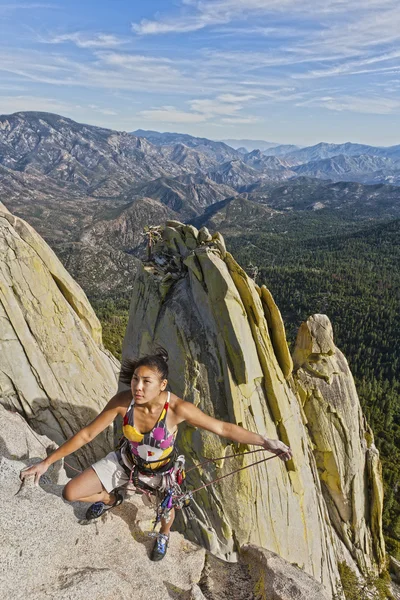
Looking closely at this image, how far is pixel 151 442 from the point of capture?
323 inches

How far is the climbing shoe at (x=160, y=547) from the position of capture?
8594mm

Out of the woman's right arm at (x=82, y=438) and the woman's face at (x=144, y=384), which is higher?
the woman's face at (x=144, y=384)

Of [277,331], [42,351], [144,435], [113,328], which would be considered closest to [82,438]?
[144,435]

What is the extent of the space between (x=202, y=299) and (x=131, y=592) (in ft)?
34.9

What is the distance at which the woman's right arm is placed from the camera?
25.8 feet

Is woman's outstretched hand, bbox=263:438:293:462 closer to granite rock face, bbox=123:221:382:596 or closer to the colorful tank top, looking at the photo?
the colorful tank top

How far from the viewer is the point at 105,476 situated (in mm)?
8742

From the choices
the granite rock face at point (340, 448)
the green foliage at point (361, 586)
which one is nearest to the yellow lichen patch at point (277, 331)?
the granite rock face at point (340, 448)

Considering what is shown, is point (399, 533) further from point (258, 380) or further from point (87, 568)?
point (87, 568)

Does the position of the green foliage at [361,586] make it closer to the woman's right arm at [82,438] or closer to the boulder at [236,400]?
the boulder at [236,400]

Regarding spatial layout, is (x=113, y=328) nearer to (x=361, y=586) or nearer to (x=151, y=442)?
(x=361, y=586)

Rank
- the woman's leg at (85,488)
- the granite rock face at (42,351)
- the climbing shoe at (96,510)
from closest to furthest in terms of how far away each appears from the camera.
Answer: the woman's leg at (85,488), the climbing shoe at (96,510), the granite rock face at (42,351)

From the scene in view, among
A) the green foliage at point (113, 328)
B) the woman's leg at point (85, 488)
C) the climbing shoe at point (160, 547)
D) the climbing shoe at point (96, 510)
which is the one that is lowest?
the green foliage at point (113, 328)

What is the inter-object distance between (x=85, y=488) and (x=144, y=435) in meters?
2.04
